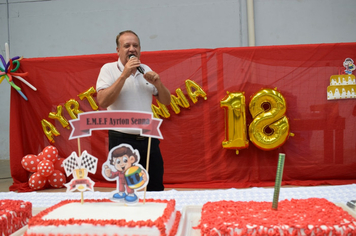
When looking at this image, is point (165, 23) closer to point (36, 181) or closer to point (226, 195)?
point (36, 181)

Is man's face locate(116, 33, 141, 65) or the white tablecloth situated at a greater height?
man's face locate(116, 33, 141, 65)

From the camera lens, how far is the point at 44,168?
3.46 m

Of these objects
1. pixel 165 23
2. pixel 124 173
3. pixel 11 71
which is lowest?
pixel 124 173

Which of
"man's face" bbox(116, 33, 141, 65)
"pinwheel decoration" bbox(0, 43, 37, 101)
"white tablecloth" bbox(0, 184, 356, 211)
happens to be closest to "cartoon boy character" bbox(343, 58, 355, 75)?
"white tablecloth" bbox(0, 184, 356, 211)

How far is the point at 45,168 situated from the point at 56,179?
0.23 m

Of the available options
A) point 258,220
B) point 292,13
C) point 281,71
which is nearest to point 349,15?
point 292,13

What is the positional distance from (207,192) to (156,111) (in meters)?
2.31

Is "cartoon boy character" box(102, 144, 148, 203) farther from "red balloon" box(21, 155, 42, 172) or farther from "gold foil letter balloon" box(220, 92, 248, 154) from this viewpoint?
"red balloon" box(21, 155, 42, 172)

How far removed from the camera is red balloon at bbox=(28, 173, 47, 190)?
3539 mm

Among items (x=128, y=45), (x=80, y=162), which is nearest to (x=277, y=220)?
(x=80, y=162)

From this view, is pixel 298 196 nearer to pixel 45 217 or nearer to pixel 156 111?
pixel 45 217

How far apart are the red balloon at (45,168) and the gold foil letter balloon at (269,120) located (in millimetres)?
2167

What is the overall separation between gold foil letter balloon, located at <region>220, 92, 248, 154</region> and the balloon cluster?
1.88m

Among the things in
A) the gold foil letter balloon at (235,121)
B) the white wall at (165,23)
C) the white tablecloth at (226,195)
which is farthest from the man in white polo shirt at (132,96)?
the white wall at (165,23)
